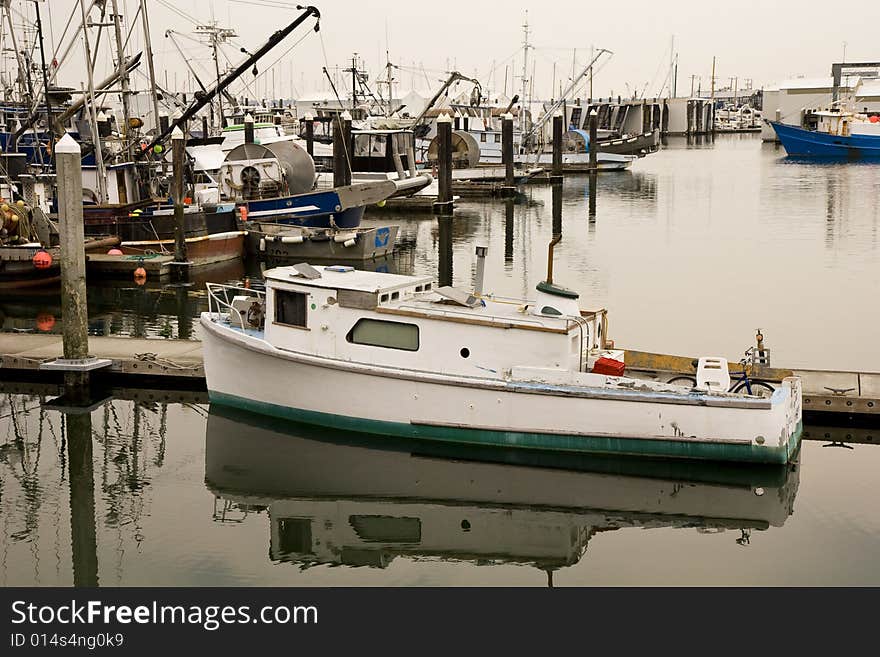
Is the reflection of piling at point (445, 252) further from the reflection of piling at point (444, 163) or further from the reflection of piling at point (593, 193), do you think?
the reflection of piling at point (593, 193)

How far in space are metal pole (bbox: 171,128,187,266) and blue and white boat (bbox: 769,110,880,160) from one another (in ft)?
208

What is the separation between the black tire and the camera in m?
14.4

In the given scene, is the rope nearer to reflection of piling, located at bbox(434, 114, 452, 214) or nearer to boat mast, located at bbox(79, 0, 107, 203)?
boat mast, located at bbox(79, 0, 107, 203)

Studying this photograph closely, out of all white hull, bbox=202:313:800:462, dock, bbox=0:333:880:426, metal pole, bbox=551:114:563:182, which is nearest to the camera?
white hull, bbox=202:313:800:462

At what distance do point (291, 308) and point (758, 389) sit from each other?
6248 mm

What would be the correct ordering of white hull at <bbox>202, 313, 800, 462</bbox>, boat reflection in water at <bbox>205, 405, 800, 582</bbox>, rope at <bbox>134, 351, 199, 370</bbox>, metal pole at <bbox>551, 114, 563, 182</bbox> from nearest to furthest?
1. boat reflection in water at <bbox>205, 405, 800, 582</bbox>
2. white hull at <bbox>202, 313, 800, 462</bbox>
3. rope at <bbox>134, 351, 199, 370</bbox>
4. metal pole at <bbox>551, 114, 563, 182</bbox>

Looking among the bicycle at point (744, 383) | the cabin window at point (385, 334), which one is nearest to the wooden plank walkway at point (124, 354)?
the cabin window at point (385, 334)

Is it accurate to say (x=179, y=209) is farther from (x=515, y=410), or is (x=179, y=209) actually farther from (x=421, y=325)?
(x=515, y=410)

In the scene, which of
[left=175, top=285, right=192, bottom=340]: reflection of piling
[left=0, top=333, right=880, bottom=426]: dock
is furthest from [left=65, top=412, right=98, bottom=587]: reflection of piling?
[left=175, top=285, right=192, bottom=340]: reflection of piling

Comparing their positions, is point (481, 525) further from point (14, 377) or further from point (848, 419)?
point (14, 377)

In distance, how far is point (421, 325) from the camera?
48.2 feet

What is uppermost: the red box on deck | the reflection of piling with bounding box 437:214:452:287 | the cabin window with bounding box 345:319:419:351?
the cabin window with bounding box 345:319:419:351

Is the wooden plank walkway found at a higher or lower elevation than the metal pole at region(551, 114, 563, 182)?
lower

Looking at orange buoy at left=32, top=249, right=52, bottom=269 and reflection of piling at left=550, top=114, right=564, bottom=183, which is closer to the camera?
orange buoy at left=32, top=249, right=52, bottom=269
